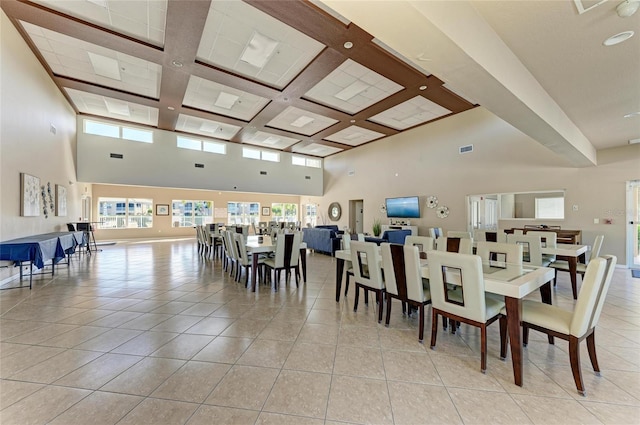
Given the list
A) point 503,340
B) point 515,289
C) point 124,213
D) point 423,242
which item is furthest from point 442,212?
point 124,213

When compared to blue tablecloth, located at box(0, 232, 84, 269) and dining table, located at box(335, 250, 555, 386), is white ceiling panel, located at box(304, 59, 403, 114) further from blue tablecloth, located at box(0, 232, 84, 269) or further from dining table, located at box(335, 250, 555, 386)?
blue tablecloth, located at box(0, 232, 84, 269)

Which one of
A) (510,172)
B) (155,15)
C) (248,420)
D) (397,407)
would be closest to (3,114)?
(155,15)

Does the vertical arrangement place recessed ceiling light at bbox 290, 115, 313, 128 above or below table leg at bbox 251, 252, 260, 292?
above

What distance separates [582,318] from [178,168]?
11339 mm

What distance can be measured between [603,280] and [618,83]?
8.90 feet

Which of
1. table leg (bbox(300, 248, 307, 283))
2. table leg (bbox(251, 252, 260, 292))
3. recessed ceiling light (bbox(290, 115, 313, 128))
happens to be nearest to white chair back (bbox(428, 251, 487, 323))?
table leg (bbox(300, 248, 307, 283))

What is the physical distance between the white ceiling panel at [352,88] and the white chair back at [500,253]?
4334mm

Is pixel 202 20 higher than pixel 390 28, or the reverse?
pixel 202 20

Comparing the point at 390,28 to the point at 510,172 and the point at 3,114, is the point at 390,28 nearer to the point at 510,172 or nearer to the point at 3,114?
the point at 3,114

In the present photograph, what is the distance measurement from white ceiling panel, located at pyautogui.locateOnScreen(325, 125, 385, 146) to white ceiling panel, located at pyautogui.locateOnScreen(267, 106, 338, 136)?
0.88m

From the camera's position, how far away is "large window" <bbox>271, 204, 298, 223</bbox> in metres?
15.2

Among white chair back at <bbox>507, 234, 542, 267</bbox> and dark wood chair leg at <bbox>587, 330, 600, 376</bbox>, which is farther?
white chair back at <bbox>507, 234, 542, 267</bbox>

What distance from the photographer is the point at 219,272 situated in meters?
5.29

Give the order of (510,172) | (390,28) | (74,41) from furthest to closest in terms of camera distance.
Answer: (510,172)
(74,41)
(390,28)
